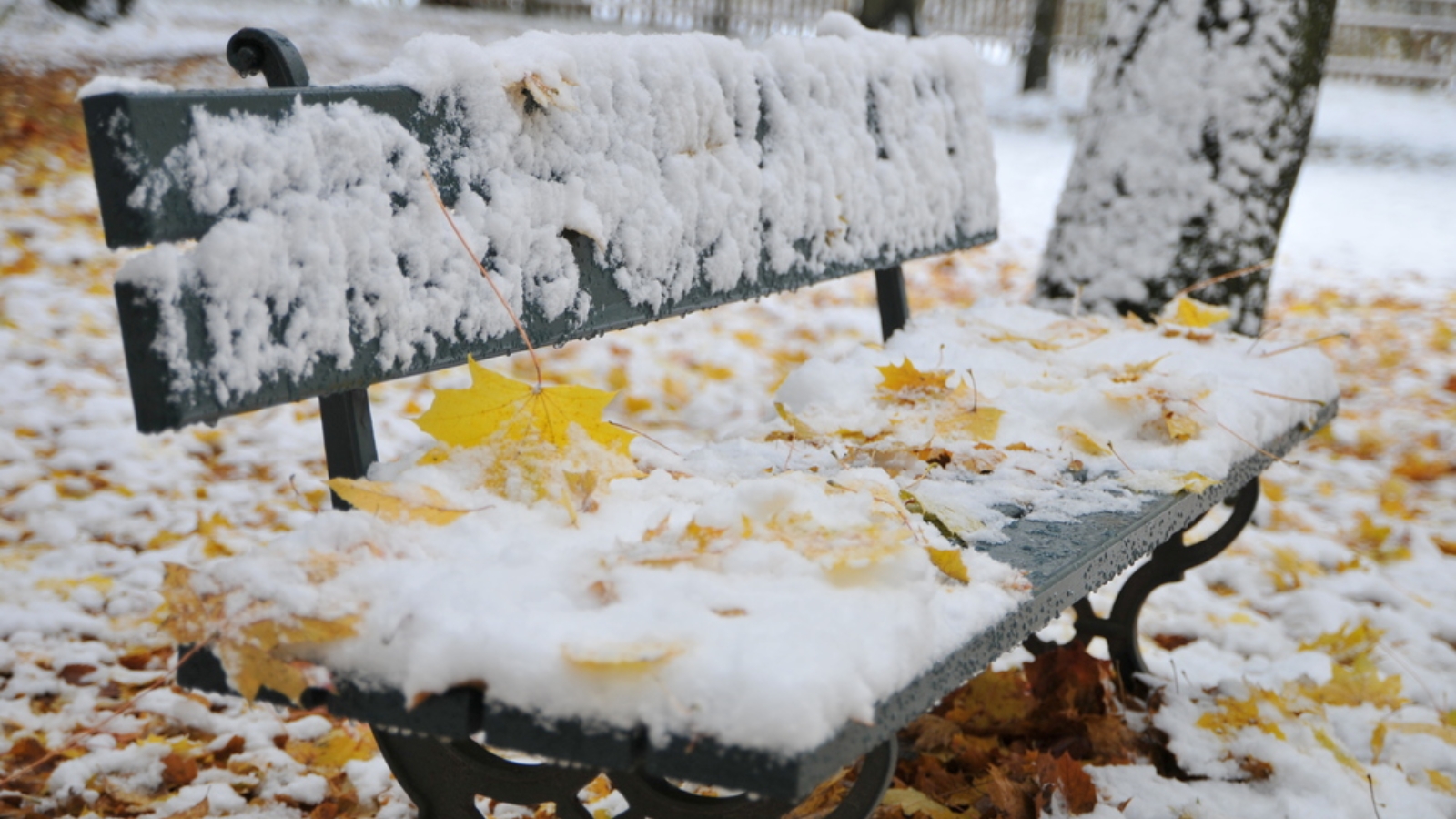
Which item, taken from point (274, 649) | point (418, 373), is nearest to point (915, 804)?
point (418, 373)

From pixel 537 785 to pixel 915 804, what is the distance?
72cm

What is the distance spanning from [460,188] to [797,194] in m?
0.73

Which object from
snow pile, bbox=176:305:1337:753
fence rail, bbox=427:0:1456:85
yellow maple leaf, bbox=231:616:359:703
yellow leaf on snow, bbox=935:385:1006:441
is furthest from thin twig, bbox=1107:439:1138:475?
fence rail, bbox=427:0:1456:85

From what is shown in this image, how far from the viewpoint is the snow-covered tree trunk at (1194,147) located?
8.89 feet

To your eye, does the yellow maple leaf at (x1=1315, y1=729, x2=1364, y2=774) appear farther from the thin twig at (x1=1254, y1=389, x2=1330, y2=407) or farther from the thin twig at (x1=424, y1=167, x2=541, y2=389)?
the thin twig at (x1=424, y1=167, x2=541, y2=389)

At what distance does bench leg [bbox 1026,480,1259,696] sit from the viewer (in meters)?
2.07

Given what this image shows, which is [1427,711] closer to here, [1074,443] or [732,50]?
[1074,443]

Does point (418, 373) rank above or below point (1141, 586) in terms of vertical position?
above

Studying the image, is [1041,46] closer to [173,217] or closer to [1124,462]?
[1124,462]

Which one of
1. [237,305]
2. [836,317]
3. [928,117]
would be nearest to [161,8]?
[836,317]

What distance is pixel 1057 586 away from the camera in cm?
114

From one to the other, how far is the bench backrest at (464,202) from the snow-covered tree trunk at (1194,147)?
1001 millimetres

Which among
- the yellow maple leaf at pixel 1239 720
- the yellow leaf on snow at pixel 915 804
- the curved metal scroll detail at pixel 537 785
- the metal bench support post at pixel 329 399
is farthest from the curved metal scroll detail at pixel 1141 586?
the metal bench support post at pixel 329 399

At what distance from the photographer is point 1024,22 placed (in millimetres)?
15539
